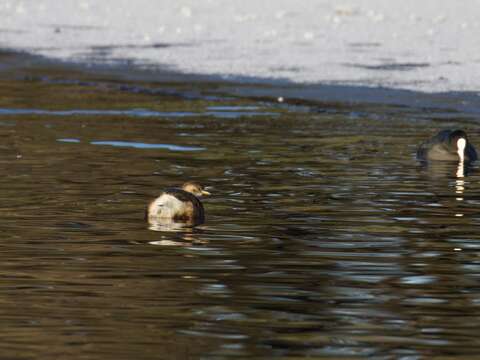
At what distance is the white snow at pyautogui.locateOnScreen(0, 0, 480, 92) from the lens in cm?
2586

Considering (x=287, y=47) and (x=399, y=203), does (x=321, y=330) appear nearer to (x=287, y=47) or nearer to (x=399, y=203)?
(x=399, y=203)

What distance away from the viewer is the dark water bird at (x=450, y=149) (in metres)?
15.2

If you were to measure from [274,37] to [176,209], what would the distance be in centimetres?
2261

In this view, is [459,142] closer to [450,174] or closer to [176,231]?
[450,174]

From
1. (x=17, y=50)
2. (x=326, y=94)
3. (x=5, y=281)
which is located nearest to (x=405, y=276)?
(x=5, y=281)

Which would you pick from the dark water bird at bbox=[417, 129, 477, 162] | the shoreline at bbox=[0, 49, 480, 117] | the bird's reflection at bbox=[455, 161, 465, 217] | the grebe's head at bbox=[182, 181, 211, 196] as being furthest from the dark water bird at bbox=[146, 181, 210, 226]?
the shoreline at bbox=[0, 49, 480, 117]

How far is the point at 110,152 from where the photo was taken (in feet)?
51.6

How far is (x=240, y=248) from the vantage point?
9562 mm

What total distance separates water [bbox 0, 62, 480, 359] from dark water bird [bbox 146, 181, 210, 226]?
141 mm

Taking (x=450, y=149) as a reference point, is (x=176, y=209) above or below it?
below

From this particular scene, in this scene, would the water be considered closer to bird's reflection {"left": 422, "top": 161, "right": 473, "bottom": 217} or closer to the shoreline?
bird's reflection {"left": 422, "top": 161, "right": 473, "bottom": 217}

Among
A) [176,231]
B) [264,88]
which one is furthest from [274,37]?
[176,231]

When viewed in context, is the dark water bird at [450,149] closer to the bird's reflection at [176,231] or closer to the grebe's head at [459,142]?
the grebe's head at [459,142]

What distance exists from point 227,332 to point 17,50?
25.9 meters
